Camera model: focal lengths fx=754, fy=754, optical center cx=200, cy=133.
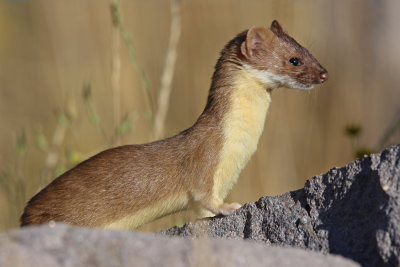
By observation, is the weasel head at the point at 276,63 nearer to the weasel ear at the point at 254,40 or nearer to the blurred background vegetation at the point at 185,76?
the weasel ear at the point at 254,40

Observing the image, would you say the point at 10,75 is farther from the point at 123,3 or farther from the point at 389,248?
the point at 389,248

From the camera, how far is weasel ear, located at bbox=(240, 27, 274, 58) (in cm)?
441

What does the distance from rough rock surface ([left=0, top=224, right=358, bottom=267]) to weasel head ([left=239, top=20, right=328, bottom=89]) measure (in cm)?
184

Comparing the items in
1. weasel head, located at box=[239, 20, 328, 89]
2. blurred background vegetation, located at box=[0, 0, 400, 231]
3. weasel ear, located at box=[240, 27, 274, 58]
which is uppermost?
weasel ear, located at box=[240, 27, 274, 58]

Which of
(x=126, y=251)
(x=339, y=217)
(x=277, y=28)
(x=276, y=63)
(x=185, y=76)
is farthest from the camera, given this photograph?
→ (x=185, y=76)

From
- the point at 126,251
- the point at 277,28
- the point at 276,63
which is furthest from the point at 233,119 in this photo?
the point at 126,251

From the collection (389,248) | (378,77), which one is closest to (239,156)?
(389,248)

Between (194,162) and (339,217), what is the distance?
111cm

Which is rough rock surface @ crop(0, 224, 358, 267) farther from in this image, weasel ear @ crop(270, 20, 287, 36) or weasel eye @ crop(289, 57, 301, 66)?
weasel ear @ crop(270, 20, 287, 36)

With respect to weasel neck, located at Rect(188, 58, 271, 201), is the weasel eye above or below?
above

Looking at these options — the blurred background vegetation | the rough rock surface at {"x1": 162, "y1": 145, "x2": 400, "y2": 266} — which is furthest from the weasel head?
the blurred background vegetation

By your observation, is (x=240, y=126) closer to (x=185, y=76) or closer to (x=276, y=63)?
(x=276, y=63)

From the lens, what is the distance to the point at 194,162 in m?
4.23

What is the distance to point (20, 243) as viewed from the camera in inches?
103
